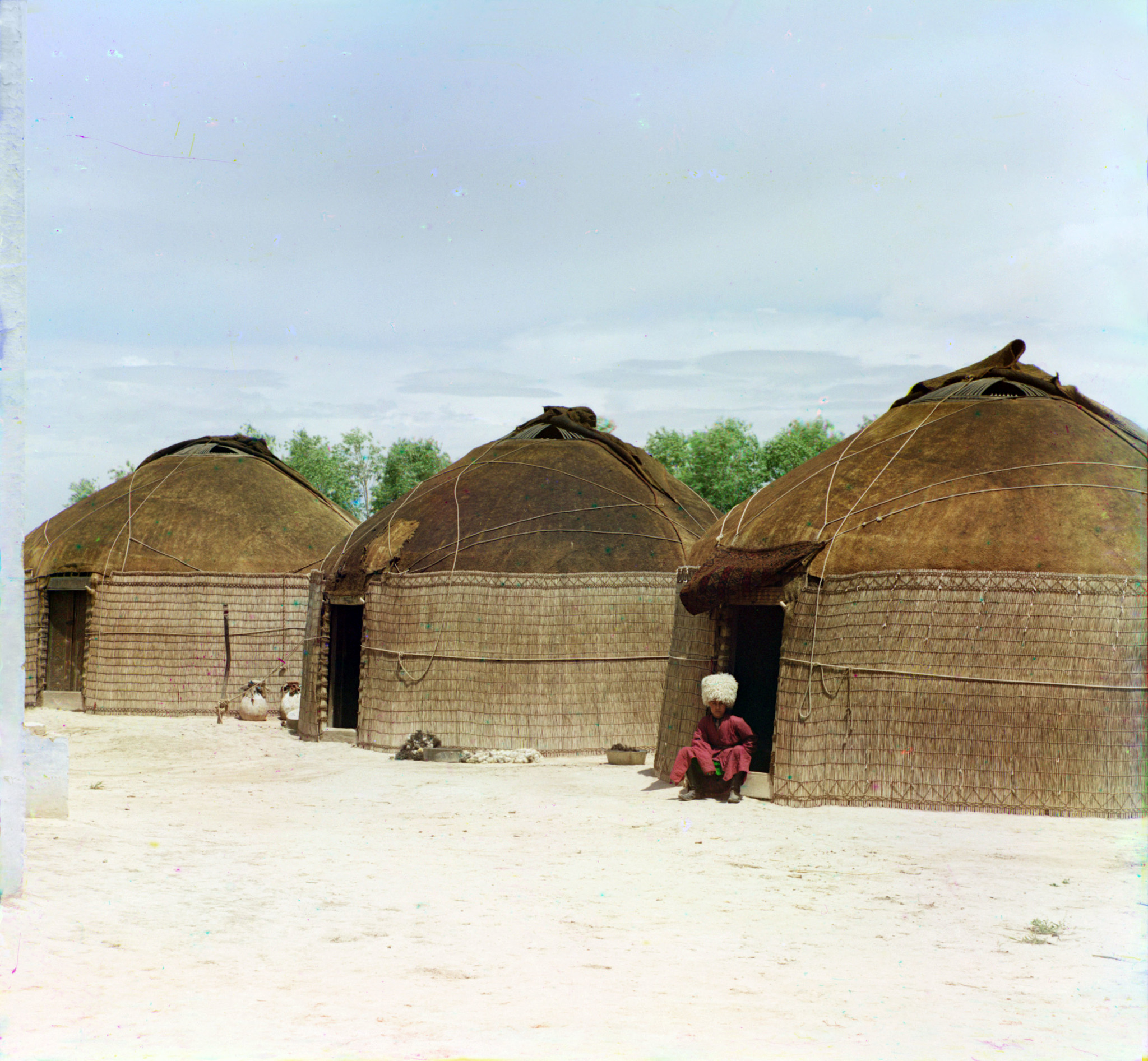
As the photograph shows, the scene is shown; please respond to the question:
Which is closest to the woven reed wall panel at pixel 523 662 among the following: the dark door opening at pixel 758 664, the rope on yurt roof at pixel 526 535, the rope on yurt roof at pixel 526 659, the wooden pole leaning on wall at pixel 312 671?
the rope on yurt roof at pixel 526 659

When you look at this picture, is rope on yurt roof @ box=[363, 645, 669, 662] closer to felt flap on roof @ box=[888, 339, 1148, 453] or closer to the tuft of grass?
felt flap on roof @ box=[888, 339, 1148, 453]

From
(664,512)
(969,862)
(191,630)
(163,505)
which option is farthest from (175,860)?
(163,505)

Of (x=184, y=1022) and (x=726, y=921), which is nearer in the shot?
(x=184, y=1022)

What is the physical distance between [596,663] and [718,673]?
2677mm

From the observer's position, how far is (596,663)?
11.1m

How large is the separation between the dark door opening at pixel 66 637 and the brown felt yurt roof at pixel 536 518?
4.62 metres

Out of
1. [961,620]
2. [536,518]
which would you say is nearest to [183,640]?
[536,518]

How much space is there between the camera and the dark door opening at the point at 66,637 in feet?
51.5

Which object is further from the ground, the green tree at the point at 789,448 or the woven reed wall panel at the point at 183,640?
the green tree at the point at 789,448

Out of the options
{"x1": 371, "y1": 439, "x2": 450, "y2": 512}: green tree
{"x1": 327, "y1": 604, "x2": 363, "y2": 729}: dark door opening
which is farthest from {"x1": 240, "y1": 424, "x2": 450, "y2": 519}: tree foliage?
{"x1": 327, "y1": 604, "x2": 363, "y2": 729}: dark door opening

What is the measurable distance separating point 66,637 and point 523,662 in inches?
315

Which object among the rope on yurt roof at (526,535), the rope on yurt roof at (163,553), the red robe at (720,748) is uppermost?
the rope on yurt roof at (526,535)

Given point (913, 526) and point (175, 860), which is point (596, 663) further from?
point (175, 860)

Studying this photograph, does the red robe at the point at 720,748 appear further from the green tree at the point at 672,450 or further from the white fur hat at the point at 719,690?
the green tree at the point at 672,450
